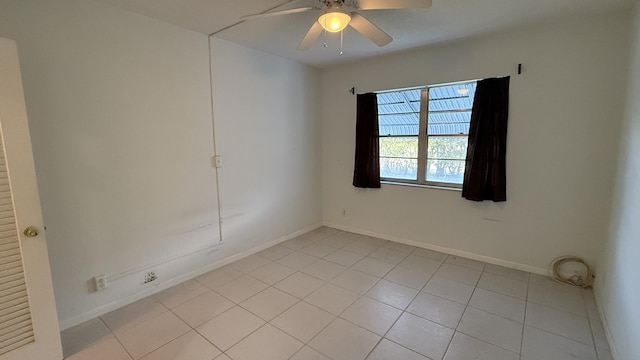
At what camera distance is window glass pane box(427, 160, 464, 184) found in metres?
3.33

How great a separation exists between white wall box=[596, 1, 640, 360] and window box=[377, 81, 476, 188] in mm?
1270

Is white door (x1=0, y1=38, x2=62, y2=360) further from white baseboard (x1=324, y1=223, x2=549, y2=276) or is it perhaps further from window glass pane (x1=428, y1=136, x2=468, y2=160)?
window glass pane (x1=428, y1=136, x2=468, y2=160)

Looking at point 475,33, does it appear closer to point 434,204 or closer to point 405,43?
point 405,43

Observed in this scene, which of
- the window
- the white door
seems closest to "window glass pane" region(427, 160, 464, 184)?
the window

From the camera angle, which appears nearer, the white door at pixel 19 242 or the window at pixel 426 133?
the white door at pixel 19 242

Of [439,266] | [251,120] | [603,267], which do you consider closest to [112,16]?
[251,120]

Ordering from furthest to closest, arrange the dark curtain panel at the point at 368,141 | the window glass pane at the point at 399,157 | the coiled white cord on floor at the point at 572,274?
1. the dark curtain panel at the point at 368,141
2. the window glass pane at the point at 399,157
3. the coiled white cord on floor at the point at 572,274

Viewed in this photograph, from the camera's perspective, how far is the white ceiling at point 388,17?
2.15 metres

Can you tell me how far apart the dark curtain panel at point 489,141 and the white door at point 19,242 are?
12.0 feet

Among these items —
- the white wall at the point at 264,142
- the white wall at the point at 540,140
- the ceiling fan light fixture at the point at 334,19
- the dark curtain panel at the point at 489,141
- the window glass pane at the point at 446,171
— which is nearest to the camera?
the ceiling fan light fixture at the point at 334,19

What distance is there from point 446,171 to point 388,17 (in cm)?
193

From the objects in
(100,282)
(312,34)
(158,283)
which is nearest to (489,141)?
(312,34)

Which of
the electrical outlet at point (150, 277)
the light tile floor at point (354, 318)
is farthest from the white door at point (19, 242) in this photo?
the electrical outlet at point (150, 277)

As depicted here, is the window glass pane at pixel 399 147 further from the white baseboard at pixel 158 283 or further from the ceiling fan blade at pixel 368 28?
the white baseboard at pixel 158 283
